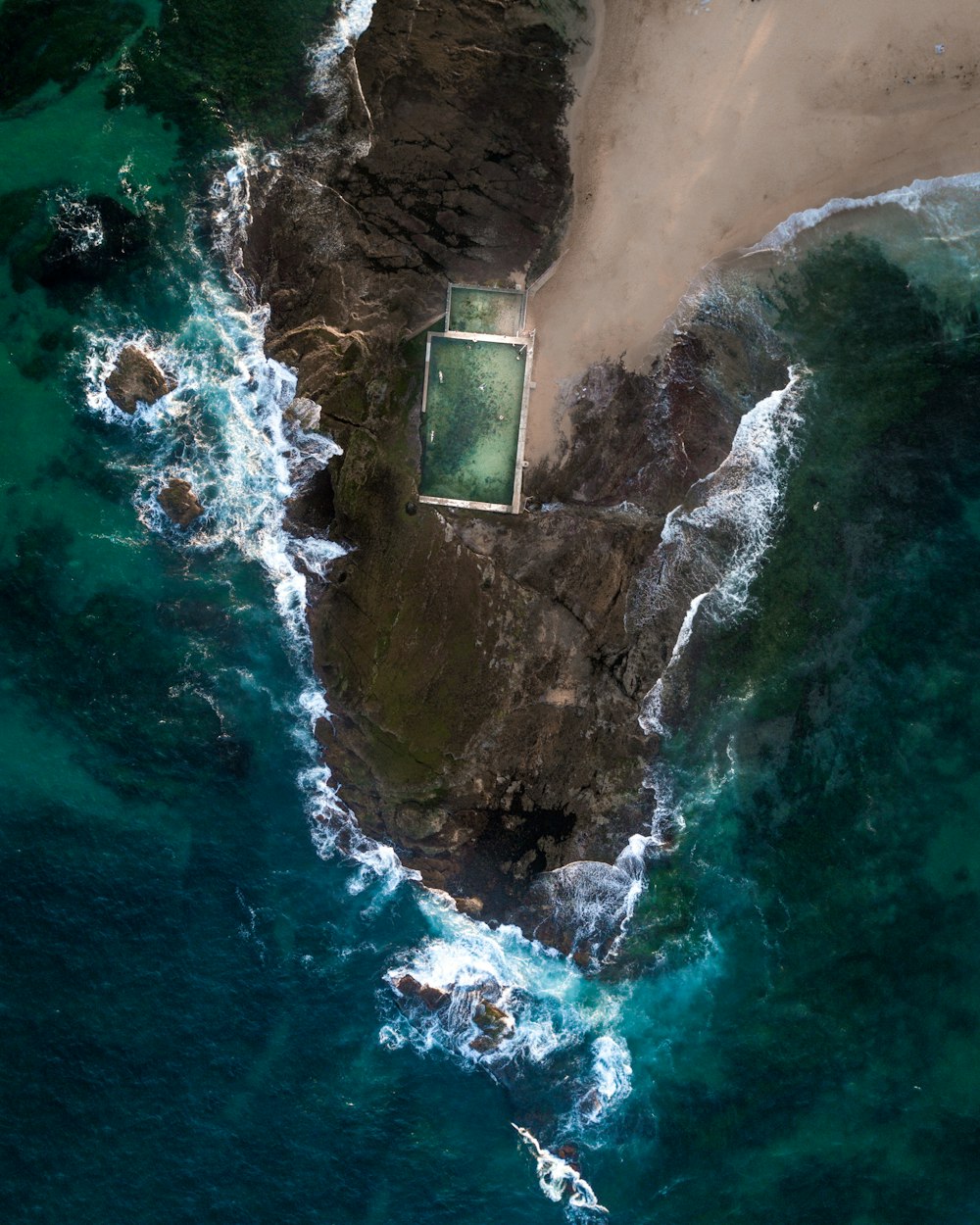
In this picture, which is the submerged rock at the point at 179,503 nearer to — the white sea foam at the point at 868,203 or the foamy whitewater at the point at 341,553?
the foamy whitewater at the point at 341,553

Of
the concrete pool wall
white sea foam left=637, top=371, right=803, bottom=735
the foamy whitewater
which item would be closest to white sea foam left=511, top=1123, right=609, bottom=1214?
the foamy whitewater

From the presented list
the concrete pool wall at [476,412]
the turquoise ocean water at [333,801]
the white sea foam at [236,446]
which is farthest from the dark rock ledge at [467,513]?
the turquoise ocean water at [333,801]

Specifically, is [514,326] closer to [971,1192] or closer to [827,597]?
[827,597]

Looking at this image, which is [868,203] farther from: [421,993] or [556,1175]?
[556,1175]

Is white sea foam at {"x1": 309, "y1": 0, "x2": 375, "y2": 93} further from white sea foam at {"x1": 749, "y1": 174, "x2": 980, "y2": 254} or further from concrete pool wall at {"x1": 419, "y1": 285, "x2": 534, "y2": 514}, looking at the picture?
white sea foam at {"x1": 749, "y1": 174, "x2": 980, "y2": 254}

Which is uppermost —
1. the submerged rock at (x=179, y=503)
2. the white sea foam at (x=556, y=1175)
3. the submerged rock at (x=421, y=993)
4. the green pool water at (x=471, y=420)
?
the green pool water at (x=471, y=420)

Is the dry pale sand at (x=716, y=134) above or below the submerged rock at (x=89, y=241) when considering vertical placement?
above

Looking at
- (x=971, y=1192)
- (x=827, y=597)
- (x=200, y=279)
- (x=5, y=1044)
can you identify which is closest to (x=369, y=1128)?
(x=5, y=1044)

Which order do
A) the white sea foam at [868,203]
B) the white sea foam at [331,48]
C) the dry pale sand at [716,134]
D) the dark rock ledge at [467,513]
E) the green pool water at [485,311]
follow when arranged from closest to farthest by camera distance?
1. the dry pale sand at [716,134]
2. the dark rock ledge at [467,513]
3. the white sea foam at [868,203]
4. the green pool water at [485,311]
5. the white sea foam at [331,48]
